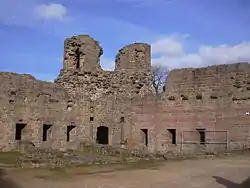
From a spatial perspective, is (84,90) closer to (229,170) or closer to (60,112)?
(60,112)

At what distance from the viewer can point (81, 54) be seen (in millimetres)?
26938

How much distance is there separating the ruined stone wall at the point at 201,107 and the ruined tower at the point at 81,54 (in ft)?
15.3

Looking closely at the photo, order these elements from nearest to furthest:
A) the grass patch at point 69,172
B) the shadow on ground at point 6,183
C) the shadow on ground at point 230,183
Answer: the shadow on ground at point 230,183 < the shadow on ground at point 6,183 < the grass patch at point 69,172

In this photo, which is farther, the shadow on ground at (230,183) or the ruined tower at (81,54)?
the ruined tower at (81,54)

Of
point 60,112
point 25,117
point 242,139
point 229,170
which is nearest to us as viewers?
point 229,170

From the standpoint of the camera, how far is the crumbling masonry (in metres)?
21.9

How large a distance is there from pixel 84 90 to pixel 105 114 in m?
2.24

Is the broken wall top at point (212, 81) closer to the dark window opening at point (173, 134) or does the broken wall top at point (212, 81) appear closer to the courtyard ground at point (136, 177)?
the dark window opening at point (173, 134)

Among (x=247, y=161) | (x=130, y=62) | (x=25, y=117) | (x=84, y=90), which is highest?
(x=130, y=62)

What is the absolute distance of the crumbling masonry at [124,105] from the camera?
2186 centimetres

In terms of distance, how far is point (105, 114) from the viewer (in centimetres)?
2589

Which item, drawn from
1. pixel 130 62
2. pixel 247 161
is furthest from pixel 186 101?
pixel 247 161

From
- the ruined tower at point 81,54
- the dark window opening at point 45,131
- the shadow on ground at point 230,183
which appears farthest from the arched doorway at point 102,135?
the shadow on ground at point 230,183

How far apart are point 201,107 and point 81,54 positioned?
9.33 m
